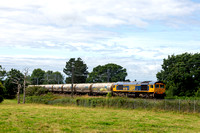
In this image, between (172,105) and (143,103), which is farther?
(143,103)

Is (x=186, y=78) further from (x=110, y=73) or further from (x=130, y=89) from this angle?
(x=110, y=73)

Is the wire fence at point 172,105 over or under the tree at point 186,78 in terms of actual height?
under

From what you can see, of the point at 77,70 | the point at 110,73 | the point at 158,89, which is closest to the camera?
the point at 158,89

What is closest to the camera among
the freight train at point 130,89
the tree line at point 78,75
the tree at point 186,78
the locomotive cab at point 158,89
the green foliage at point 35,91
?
the locomotive cab at point 158,89

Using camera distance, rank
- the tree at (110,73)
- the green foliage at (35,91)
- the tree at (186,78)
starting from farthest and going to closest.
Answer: the tree at (110,73) < the green foliage at (35,91) < the tree at (186,78)

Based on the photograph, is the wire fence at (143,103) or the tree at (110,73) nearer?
the wire fence at (143,103)

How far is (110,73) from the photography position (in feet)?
371

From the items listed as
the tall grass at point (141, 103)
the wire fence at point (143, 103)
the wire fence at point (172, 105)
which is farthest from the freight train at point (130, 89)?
the wire fence at point (172, 105)

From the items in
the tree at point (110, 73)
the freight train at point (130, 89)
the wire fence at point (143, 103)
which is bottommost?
the wire fence at point (143, 103)

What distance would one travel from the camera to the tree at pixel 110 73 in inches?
4390

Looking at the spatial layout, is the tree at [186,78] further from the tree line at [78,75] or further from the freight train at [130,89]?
the tree line at [78,75]

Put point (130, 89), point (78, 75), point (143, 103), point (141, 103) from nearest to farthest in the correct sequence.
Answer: point (143, 103)
point (141, 103)
point (130, 89)
point (78, 75)

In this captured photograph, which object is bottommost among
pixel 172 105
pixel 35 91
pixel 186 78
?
pixel 172 105

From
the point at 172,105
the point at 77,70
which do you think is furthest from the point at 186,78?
the point at 77,70
